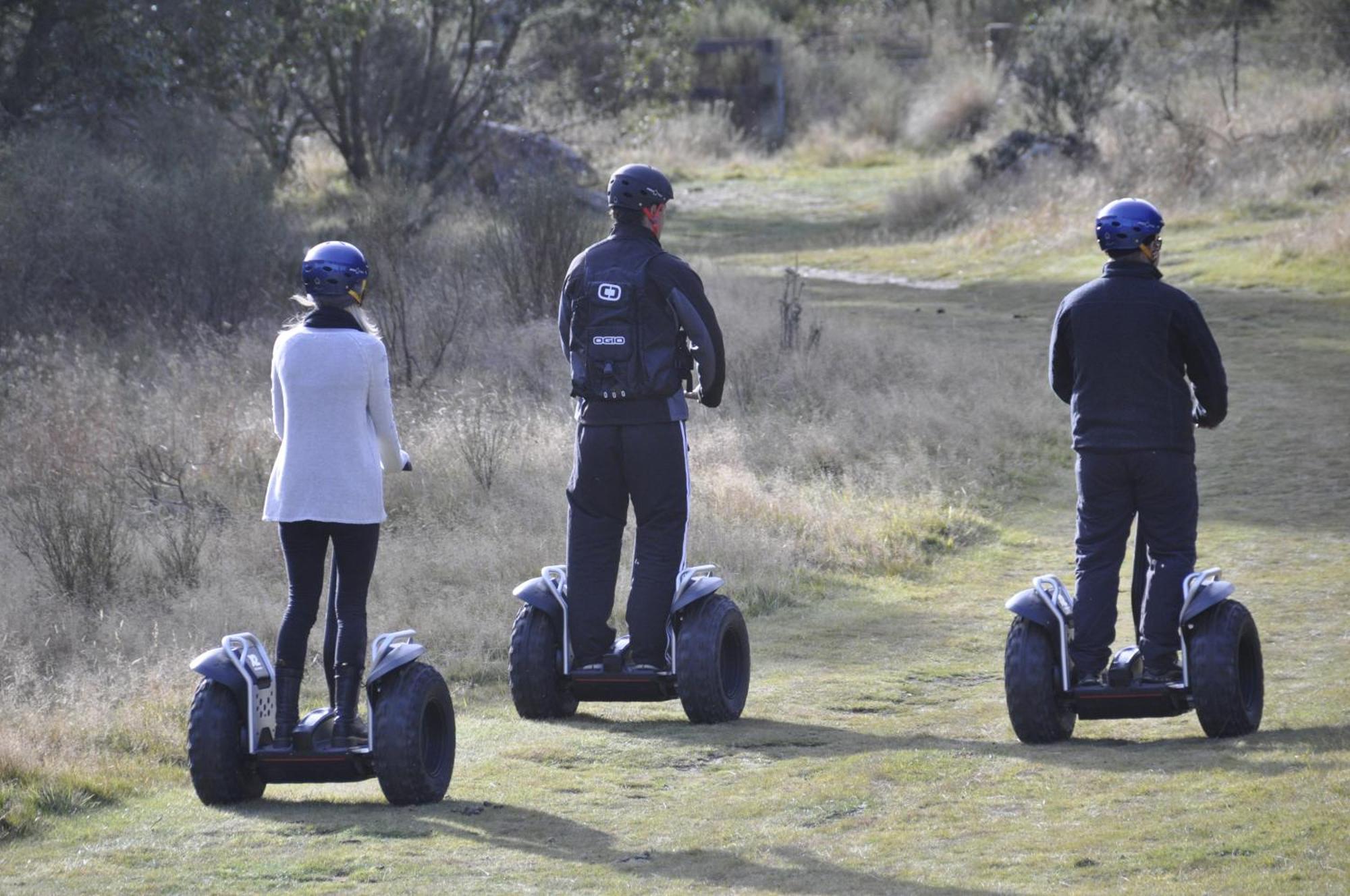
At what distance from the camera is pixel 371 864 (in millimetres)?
5156

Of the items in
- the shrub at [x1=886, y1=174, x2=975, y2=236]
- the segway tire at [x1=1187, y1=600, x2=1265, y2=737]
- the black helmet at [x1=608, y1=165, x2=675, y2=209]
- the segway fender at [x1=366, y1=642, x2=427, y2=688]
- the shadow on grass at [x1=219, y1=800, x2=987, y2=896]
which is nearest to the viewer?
the shadow on grass at [x1=219, y1=800, x2=987, y2=896]

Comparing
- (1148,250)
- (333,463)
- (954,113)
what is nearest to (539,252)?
(1148,250)

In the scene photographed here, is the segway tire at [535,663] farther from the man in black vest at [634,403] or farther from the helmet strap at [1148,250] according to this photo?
the helmet strap at [1148,250]

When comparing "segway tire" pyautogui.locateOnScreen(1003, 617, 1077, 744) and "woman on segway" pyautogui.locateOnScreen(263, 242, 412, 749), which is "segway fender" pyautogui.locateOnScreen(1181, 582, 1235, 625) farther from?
"woman on segway" pyautogui.locateOnScreen(263, 242, 412, 749)

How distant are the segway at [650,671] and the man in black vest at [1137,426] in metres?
1.40

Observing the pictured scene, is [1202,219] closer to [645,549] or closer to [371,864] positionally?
[645,549]

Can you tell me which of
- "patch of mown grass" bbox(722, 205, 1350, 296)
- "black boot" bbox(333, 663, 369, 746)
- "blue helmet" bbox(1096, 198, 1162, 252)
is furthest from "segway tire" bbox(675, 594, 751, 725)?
"patch of mown grass" bbox(722, 205, 1350, 296)

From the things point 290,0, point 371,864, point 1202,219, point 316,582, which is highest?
point 290,0

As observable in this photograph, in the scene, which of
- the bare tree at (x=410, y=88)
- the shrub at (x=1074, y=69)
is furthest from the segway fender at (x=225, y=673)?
the shrub at (x=1074, y=69)

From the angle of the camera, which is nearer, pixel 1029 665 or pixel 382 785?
pixel 382 785

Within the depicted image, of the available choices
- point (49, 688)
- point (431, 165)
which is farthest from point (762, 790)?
point (431, 165)

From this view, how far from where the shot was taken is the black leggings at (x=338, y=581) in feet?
19.0

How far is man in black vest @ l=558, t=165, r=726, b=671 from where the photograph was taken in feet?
21.9

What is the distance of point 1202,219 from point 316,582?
20237 millimetres
